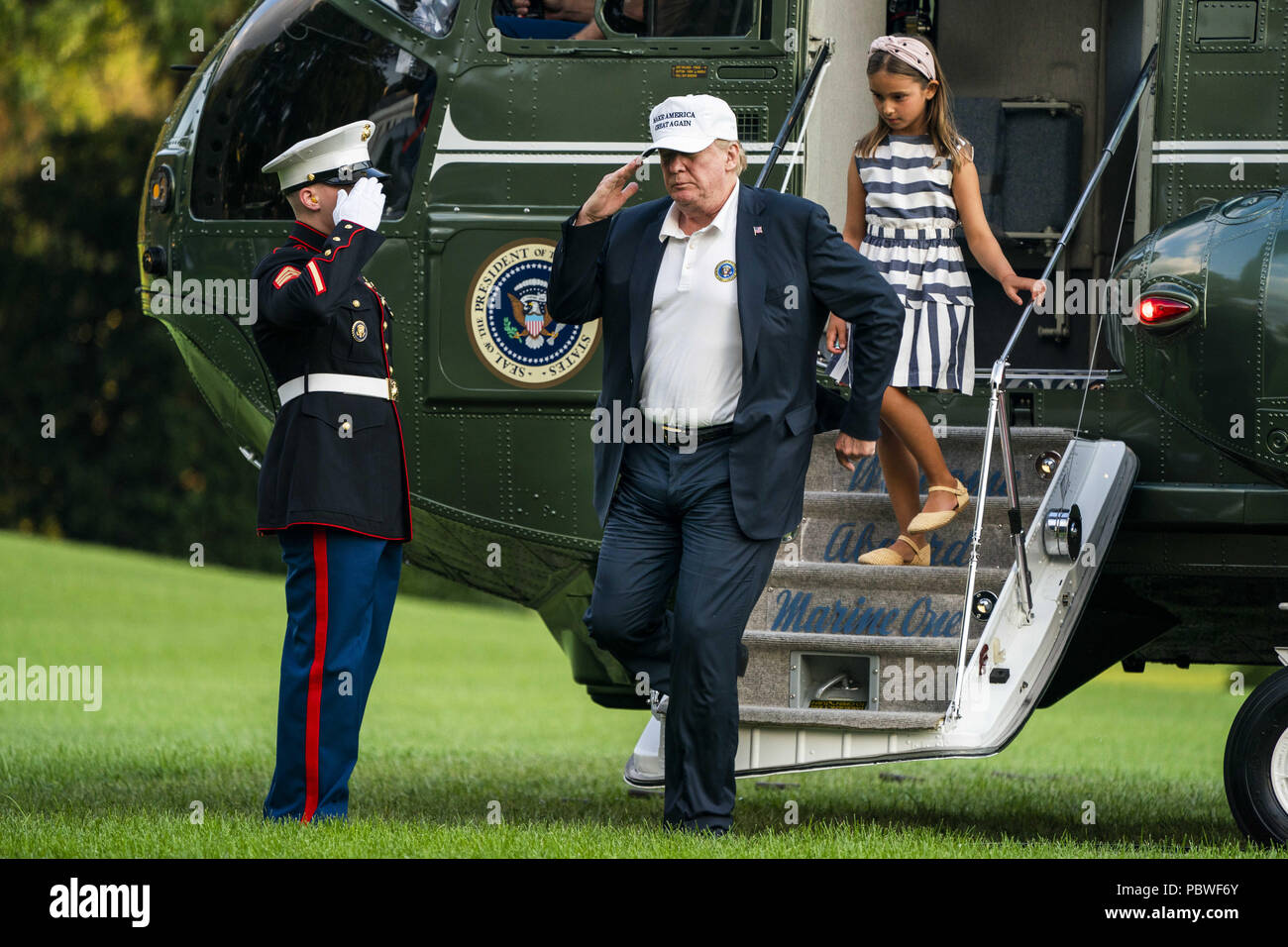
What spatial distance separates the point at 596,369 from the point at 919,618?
1.52 meters

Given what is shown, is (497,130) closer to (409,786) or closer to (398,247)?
(398,247)

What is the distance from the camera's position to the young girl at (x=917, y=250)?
5801mm

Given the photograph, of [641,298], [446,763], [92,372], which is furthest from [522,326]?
[92,372]

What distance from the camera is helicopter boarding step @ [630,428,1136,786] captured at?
5293 millimetres

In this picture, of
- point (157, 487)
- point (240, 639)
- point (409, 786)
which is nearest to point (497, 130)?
point (409, 786)

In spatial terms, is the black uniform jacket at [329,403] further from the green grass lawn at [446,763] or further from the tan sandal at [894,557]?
the tan sandal at [894,557]

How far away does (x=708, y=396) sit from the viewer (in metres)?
4.99

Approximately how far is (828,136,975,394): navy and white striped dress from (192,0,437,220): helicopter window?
1.71 meters

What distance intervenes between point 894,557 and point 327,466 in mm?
1803

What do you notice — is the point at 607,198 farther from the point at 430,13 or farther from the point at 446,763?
the point at 446,763

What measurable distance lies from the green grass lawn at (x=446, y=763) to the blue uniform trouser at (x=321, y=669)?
0.19m

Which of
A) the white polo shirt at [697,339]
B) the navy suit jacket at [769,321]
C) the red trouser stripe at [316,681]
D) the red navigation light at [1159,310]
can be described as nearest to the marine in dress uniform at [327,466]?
the red trouser stripe at [316,681]

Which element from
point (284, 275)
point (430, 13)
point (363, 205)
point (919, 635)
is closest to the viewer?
point (284, 275)

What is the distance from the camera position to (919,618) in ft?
18.5
